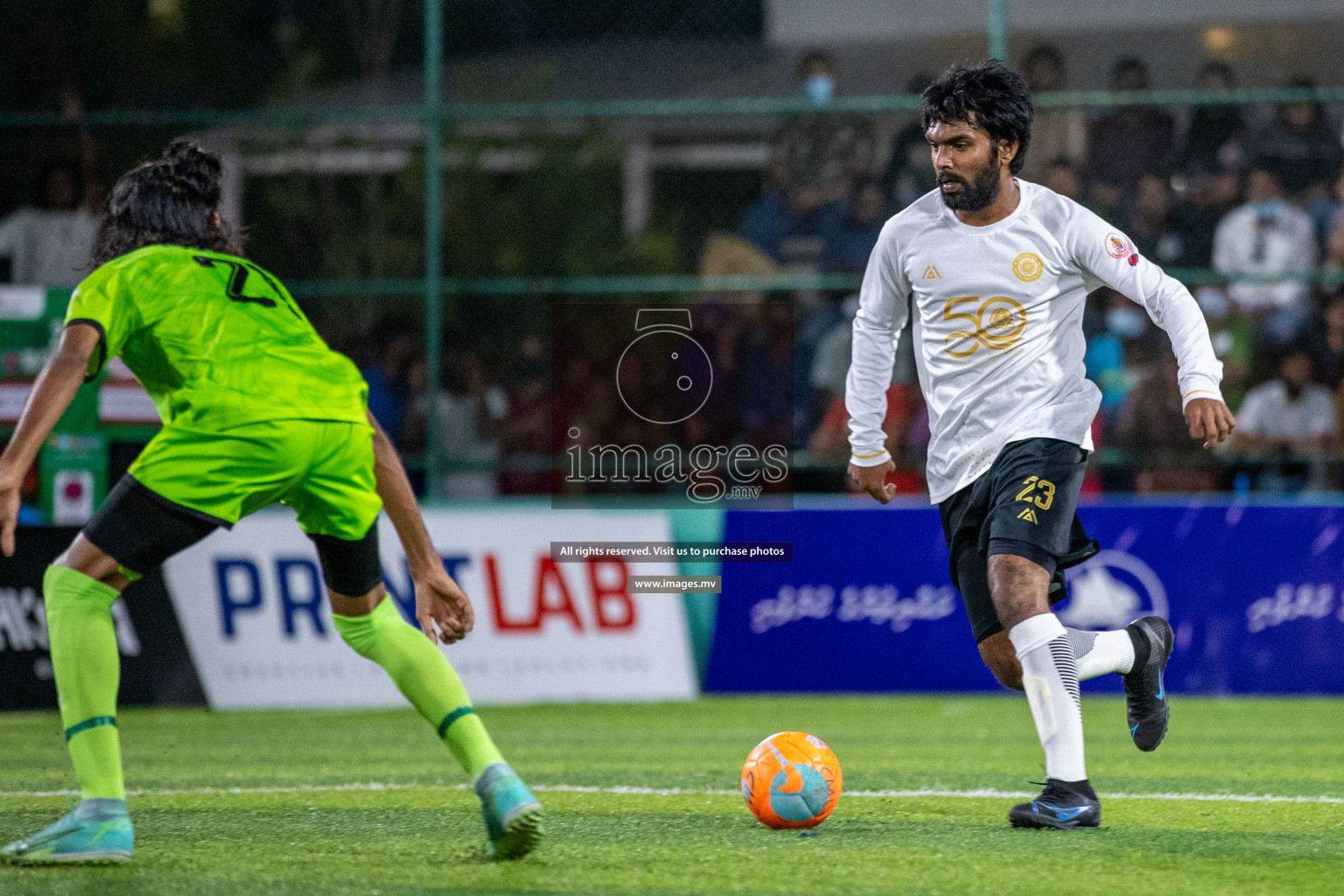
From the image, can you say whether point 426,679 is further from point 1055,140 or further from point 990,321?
point 1055,140

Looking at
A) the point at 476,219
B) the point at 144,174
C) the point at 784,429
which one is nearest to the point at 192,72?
the point at 476,219

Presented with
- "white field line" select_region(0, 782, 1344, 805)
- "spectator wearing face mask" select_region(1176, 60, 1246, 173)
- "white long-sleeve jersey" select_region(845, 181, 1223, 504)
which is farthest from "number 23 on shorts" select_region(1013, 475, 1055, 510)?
"spectator wearing face mask" select_region(1176, 60, 1246, 173)

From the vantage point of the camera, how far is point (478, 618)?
9.92m

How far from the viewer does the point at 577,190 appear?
1293cm

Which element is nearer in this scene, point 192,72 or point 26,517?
point 26,517

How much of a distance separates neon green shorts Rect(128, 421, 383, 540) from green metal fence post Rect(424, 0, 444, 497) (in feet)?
22.5

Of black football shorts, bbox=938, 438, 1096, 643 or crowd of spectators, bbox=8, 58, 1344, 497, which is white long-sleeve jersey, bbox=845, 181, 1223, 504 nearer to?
black football shorts, bbox=938, 438, 1096, 643

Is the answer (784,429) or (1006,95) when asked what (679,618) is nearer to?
(784,429)

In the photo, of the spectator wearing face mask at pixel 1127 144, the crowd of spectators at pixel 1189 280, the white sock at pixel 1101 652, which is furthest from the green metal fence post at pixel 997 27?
the white sock at pixel 1101 652

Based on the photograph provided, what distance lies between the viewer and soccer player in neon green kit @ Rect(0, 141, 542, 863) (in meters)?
4.35

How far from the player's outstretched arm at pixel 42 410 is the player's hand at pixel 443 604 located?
3.50 feet

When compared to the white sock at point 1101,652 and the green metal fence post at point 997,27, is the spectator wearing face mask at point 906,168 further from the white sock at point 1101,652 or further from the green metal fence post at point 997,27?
the white sock at point 1101,652

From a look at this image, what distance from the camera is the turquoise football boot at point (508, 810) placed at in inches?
169

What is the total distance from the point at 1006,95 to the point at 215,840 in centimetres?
325
